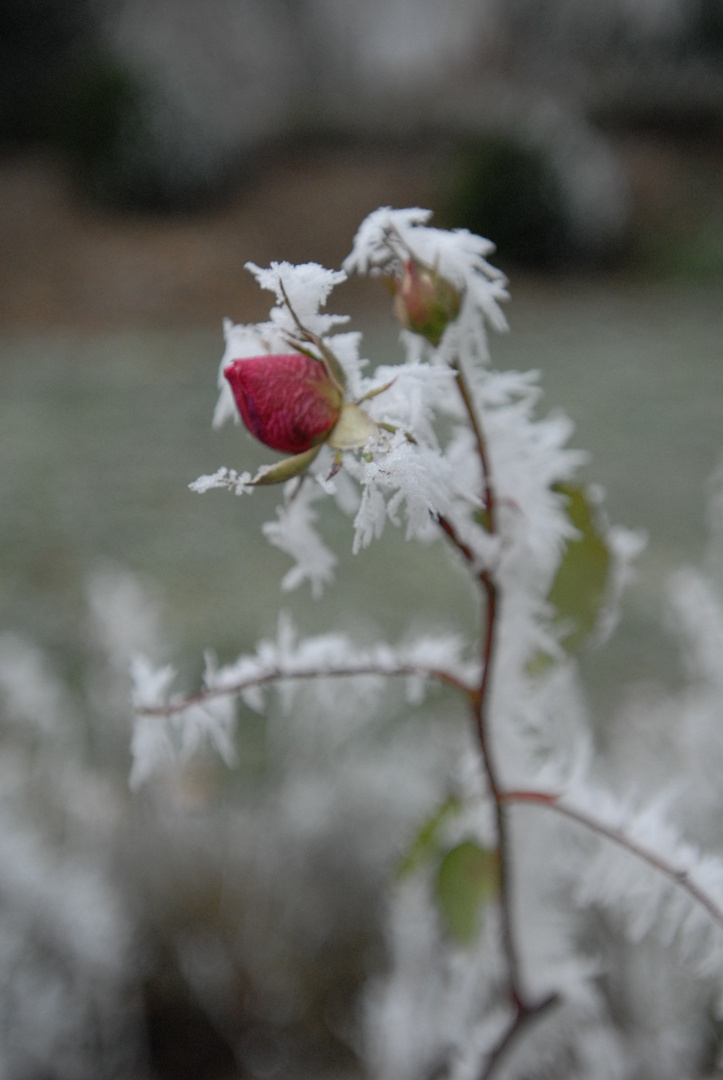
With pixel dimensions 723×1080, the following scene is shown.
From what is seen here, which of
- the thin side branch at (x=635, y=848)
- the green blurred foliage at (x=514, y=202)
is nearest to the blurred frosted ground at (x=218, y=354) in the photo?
the green blurred foliage at (x=514, y=202)

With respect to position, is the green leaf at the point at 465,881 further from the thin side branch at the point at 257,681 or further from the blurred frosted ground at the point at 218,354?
the blurred frosted ground at the point at 218,354

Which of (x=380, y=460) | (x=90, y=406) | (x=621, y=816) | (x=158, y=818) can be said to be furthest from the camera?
(x=90, y=406)

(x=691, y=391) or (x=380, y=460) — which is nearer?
(x=380, y=460)

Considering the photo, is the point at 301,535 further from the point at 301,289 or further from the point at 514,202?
the point at 514,202

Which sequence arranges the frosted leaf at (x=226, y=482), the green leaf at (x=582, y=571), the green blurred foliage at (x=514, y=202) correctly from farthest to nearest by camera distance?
the green blurred foliage at (x=514, y=202), the green leaf at (x=582, y=571), the frosted leaf at (x=226, y=482)

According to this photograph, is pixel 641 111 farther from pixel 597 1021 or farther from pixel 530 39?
pixel 597 1021

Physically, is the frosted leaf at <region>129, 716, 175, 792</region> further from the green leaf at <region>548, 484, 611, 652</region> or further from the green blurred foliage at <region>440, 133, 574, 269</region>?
the green blurred foliage at <region>440, 133, 574, 269</region>

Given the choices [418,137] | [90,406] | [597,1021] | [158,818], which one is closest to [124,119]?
[418,137]

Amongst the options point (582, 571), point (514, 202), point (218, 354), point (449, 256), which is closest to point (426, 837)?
point (582, 571)
